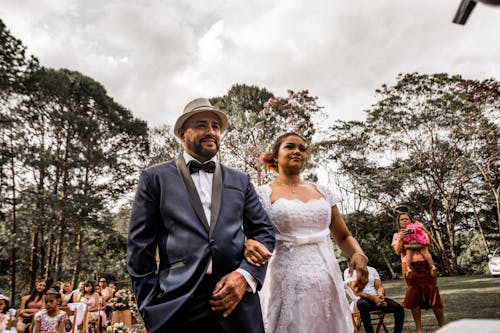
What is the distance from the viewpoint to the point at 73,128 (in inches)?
677

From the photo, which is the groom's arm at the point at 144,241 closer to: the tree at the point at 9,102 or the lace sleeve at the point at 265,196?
the lace sleeve at the point at 265,196

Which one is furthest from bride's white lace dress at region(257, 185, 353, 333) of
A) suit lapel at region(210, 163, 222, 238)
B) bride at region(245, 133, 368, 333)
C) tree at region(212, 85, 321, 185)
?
tree at region(212, 85, 321, 185)

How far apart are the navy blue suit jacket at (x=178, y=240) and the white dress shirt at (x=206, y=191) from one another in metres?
0.03

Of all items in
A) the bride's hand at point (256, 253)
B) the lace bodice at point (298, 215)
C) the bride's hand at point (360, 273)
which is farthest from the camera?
the lace bodice at point (298, 215)

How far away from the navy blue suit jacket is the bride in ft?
1.80

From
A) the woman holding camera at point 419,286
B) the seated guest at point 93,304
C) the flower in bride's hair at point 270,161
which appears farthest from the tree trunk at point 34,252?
the flower in bride's hair at point 270,161

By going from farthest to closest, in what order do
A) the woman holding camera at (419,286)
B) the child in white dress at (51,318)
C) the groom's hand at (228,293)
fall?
the child in white dress at (51,318), the woman holding camera at (419,286), the groom's hand at (228,293)

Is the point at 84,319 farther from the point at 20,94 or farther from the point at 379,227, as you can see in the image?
the point at 379,227

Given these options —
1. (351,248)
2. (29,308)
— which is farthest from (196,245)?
(29,308)

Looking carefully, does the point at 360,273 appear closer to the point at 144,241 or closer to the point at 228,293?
the point at 228,293

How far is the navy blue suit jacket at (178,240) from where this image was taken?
1526 mm

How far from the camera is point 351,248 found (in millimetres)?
2367

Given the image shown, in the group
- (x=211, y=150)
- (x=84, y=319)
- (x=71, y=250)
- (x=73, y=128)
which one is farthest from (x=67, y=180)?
(x=211, y=150)

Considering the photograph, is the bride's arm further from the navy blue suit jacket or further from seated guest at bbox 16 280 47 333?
seated guest at bbox 16 280 47 333
